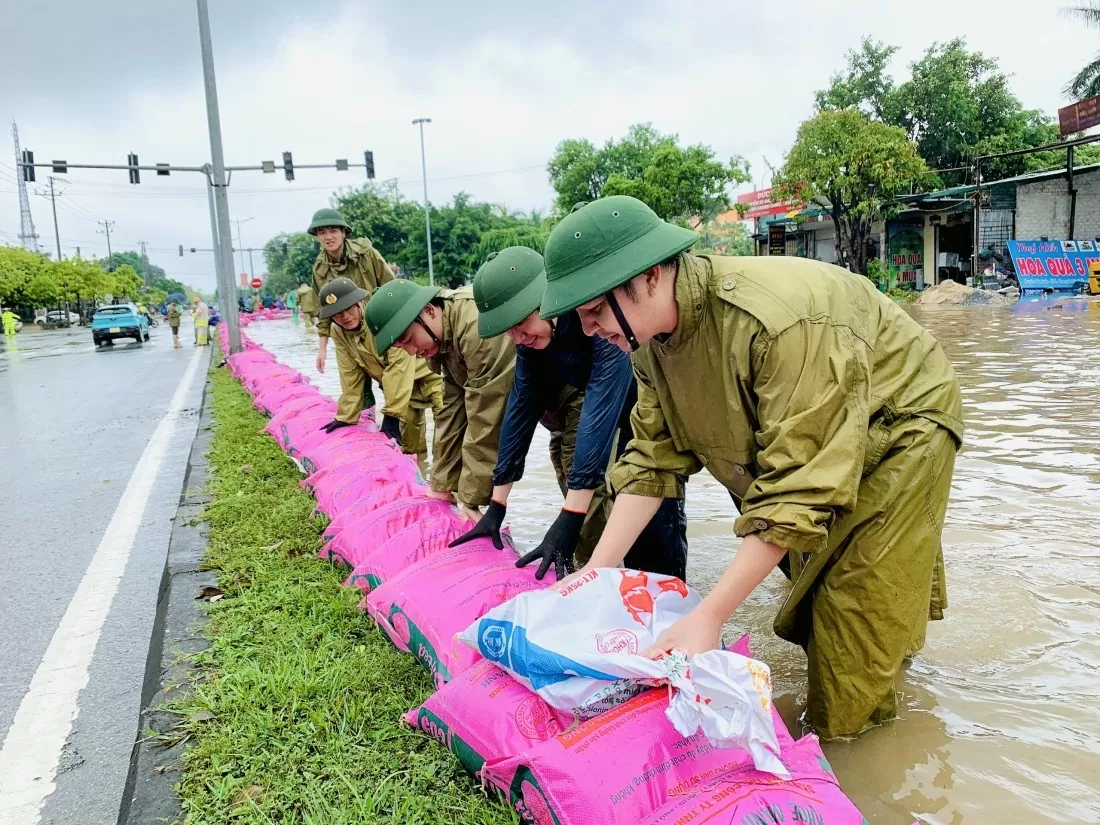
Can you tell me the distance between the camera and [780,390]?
5.07 feet

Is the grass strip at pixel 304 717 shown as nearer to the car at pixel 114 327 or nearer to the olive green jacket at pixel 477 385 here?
the olive green jacket at pixel 477 385

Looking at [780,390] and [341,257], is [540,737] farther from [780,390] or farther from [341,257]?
[341,257]

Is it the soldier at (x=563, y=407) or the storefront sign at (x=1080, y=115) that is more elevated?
the storefront sign at (x=1080, y=115)

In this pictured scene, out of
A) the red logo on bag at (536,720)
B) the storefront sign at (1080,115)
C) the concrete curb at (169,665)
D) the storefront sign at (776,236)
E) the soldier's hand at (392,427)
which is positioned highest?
the storefront sign at (1080,115)

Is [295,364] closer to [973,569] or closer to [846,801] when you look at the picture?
[973,569]

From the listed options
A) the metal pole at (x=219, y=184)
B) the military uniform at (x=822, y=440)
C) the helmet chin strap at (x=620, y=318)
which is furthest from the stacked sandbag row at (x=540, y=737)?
the metal pole at (x=219, y=184)

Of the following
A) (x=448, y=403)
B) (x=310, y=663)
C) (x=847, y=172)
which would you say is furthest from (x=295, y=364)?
(x=847, y=172)

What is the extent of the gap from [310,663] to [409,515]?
783 mm

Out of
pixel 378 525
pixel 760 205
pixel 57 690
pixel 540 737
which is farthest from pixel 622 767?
pixel 760 205

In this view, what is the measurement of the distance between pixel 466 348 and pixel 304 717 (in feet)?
5.00

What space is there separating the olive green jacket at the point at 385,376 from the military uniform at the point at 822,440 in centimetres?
318

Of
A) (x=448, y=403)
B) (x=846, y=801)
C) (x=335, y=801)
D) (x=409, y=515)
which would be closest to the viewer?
(x=846, y=801)

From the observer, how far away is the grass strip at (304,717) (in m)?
1.79

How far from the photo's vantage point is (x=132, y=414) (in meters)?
8.53
